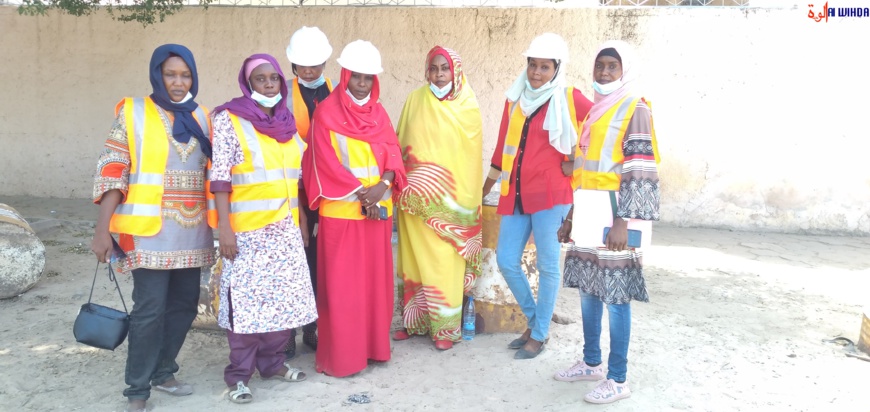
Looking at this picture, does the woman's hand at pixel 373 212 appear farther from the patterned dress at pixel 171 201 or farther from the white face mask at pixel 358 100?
the patterned dress at pixel 171 201

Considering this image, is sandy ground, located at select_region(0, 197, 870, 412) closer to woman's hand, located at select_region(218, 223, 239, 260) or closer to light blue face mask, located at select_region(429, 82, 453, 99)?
woman's hand, located at select_region(218, 223, 239, 260)

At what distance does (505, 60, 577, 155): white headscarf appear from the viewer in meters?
3.90

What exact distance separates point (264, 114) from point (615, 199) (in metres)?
1.80

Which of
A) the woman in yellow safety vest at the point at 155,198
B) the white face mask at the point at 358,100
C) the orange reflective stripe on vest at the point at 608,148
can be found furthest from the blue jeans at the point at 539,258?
the woman in yellow safety vest at the point at 155,198

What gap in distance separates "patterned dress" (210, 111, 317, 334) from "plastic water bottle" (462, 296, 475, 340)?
4.30 feet

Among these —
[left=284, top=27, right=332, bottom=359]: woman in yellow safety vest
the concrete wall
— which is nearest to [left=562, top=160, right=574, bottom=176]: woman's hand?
[left=284, top=27, right=332, bottom=359]: woman in yellow safety vest

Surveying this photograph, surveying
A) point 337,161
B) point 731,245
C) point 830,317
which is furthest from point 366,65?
point 731,245

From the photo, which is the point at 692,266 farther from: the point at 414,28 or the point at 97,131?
the point at 97,131

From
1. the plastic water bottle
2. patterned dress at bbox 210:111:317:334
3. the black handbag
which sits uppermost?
patterned dress at bbox 210:111:317:334

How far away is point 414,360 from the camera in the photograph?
4141mm

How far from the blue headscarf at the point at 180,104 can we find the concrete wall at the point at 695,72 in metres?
4.71

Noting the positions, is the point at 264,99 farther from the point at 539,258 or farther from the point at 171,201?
the point at 539,258

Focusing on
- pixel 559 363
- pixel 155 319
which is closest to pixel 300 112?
pixel 155 319

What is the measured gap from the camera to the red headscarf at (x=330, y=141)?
3.74 meters
